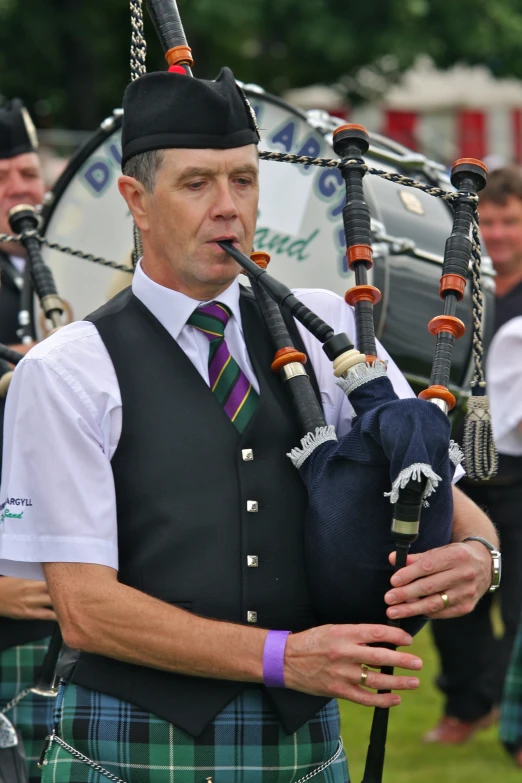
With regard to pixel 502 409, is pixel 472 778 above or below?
below

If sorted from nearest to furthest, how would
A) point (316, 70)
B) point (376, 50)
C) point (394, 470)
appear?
point (394, 470)
point (376, 50)
point (316, 70)

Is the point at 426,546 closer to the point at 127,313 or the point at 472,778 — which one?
the point at 127,313

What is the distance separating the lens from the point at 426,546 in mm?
2061

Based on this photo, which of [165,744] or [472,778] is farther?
[472,778]

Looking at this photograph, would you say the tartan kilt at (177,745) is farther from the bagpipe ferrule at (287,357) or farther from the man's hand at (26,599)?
the man's hand at (26,599)

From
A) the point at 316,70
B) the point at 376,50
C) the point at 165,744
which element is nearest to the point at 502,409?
the point at 165,744

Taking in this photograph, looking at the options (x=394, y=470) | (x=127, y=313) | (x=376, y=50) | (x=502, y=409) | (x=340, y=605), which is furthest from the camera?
(x=376, y=50)

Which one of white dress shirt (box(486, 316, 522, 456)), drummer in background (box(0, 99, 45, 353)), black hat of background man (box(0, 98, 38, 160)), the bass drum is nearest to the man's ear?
the bass drum

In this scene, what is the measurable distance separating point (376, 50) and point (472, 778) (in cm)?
750

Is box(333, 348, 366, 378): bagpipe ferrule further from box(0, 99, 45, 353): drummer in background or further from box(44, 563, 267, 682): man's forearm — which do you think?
box(0, 99, 45, 353): drummer in background

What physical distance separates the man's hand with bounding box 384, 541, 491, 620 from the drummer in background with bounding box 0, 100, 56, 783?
0.70 metres

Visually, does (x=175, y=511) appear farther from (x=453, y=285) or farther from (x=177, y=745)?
(x=453, y=285)

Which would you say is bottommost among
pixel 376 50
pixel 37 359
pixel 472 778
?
pixel 472 778

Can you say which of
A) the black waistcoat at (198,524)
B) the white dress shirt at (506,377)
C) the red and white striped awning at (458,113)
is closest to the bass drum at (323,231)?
the white dress shirt at (506,377)
